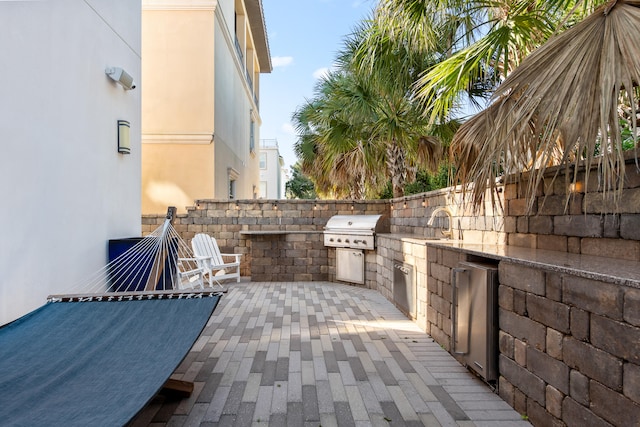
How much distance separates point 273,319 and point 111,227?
2.15 meters

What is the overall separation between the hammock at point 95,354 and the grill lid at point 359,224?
3.75 m

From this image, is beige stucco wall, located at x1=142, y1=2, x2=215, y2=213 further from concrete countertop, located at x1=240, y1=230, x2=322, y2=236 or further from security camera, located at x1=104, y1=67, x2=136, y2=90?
security camera, located at x1=104, y1=67, x2=136, y2=90

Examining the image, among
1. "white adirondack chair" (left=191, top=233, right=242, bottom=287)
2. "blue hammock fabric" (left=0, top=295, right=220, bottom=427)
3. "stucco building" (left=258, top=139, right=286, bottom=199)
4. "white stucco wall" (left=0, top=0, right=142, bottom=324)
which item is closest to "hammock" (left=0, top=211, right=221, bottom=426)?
"blue hammock fabric" (left=0, top=295, right=220, bottom=427)

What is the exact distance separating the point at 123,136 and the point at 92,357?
10.7ft

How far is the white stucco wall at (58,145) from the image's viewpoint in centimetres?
284

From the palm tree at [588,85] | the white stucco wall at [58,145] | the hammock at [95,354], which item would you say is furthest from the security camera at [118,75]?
the palm tree at [588,85]

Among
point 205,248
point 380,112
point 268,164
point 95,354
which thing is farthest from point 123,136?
point 268,164

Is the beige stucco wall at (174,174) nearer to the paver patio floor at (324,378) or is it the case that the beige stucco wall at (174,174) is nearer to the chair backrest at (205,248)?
the chair backrest at (205,248)

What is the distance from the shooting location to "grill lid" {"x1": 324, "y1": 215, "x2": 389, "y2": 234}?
5938 mm

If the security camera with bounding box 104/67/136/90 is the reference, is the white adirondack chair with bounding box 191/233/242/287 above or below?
below

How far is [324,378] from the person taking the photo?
254 centimetres

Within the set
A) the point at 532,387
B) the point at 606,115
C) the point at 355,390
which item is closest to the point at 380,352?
the point at 355,390

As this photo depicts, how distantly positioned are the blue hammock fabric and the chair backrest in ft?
10.9

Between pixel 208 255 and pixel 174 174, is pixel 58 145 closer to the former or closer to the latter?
pixel 208 255
